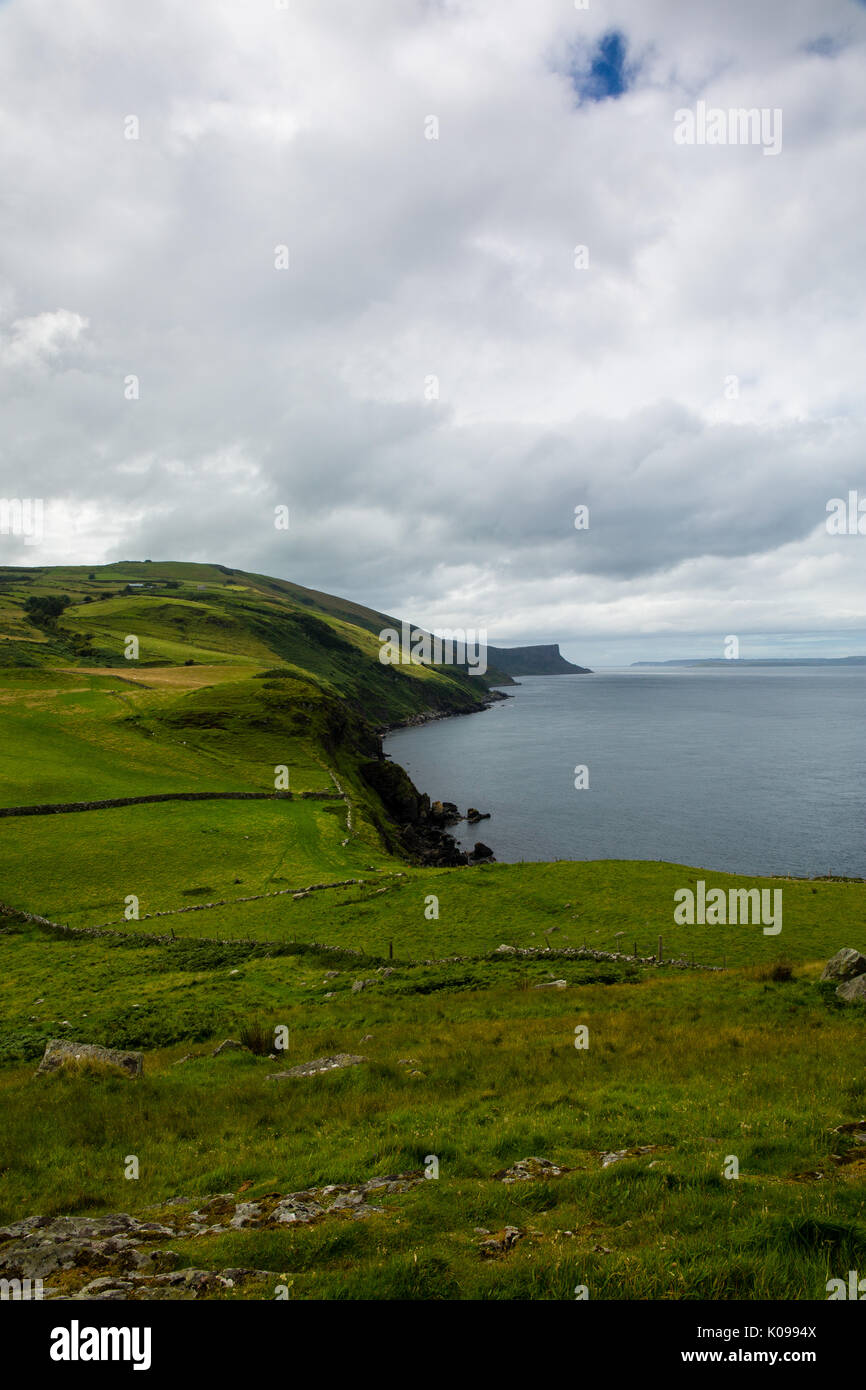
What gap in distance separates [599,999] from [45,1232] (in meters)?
19.9

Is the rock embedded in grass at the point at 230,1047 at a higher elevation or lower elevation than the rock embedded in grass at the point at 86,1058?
lower

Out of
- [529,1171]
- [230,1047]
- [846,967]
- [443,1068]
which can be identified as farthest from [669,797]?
[529,1171]

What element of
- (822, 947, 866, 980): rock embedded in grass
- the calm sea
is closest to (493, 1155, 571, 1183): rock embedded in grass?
(822, 947, 866, 980): rock embedded in grass

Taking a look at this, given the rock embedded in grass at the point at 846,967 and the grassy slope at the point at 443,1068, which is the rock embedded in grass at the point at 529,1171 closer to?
the grassy slope at the point at 443,1068

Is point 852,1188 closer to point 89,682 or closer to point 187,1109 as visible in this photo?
point 187,1109

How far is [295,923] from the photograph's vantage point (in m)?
37.8

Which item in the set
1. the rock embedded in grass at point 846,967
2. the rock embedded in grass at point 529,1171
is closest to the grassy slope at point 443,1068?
the rock embedded in grass at point 529,1171

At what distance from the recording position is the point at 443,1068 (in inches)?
684

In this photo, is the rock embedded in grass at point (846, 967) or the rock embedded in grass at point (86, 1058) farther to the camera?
the rock embedded in grass at point (846, 967)

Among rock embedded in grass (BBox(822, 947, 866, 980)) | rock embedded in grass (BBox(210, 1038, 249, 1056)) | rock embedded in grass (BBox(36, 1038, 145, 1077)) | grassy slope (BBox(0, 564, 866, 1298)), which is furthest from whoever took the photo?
rock embedded in grass (BBox(822, 947, 866, 980))

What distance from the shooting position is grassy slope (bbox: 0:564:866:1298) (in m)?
8.00

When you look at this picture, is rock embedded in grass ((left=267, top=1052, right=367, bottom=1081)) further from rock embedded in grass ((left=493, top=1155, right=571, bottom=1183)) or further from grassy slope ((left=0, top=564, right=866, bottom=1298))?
rock embedded in grass ((left=493, top=1155, right=571, bottom=1183))

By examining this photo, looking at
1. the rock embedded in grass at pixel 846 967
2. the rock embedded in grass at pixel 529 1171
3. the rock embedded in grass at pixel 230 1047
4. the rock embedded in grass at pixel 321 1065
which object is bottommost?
the rock embedded in grass at pixel 230 1047

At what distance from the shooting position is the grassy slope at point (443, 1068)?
800 cm
